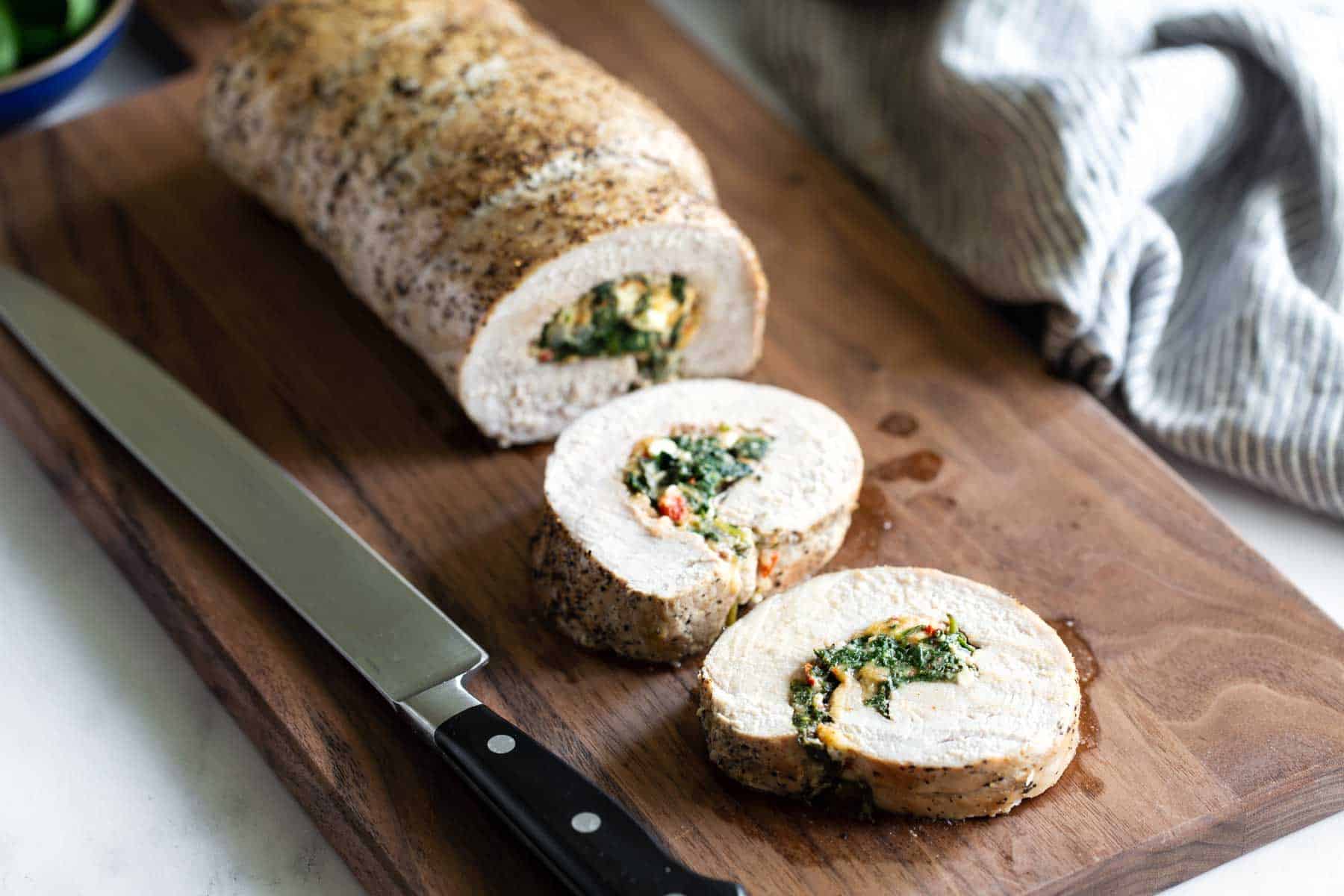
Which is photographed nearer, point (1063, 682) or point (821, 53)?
point (1063, 682)

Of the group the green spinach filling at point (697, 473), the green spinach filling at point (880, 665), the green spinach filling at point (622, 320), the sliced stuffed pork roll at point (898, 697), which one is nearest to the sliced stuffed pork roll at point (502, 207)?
the green spinach filling at point (622, 320)

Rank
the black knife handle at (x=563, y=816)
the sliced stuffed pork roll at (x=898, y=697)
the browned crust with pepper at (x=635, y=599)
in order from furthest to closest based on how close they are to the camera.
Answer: the browned crust with pepper at (x=635, y=599), the sliced stuffed pork roll at (x=898, y=697), the black knife handle at (x=563, y=816)

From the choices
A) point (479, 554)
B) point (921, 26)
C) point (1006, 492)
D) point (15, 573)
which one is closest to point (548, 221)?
point (479, 554)

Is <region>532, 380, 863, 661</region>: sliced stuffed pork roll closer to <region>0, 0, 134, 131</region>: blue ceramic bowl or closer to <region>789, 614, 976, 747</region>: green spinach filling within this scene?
<region>789, 614, 976, 747</region>: green spinach filling

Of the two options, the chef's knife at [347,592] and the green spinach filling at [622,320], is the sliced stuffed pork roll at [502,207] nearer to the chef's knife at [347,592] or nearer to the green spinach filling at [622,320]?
the green spinach filling at [622,320]

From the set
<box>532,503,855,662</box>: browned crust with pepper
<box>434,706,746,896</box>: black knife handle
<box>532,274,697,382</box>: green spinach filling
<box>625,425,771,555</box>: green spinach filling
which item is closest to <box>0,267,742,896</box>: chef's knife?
<box>434,706,746,896</box>: black knife handle

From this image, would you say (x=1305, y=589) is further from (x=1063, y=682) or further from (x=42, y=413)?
(x=42, y=413)
